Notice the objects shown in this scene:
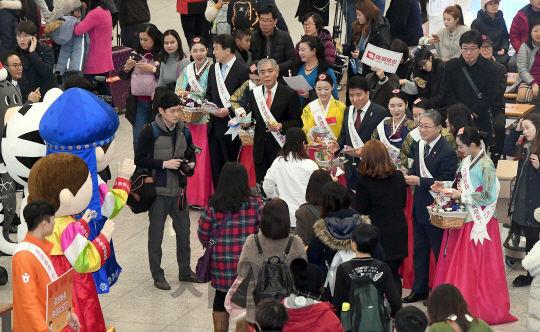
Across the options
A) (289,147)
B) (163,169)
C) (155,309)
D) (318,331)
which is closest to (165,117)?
(163,169)

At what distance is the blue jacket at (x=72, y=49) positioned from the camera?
10.2m

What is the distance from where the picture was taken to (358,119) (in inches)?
287

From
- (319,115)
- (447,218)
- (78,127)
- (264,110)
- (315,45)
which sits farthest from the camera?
(315,45)

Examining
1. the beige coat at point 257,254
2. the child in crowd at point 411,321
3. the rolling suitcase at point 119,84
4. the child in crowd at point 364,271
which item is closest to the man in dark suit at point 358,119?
the beige coat at point 257,254

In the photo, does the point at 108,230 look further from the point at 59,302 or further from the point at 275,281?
the point at 275,281

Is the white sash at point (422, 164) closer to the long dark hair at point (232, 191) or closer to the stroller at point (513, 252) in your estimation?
the stroller at point (513, 252)

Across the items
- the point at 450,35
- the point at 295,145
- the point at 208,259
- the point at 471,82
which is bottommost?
the point at 208,259

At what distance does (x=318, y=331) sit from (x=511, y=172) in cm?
525

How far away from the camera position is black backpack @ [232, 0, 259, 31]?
9.77 metres

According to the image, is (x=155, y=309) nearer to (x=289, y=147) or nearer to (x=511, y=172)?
(x=289, y=147)

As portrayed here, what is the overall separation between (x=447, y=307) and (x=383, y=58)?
4.76 metres

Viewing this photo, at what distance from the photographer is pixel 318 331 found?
4.32m

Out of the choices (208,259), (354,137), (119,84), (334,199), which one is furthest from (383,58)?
(119,84)

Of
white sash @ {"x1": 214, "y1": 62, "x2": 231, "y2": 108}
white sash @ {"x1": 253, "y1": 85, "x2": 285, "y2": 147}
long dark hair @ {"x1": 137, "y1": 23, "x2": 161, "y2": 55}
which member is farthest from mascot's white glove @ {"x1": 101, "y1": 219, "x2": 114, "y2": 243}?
long dark hair @ {"x1": 137, "y1": 23, "x2": 161, "y2": 55}
